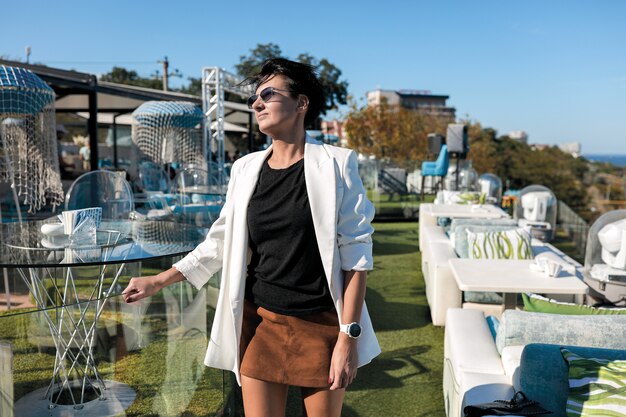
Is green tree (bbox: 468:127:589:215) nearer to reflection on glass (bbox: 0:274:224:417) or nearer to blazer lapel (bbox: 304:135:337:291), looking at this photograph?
reflection on glass (bbox: 0:274:224:417)

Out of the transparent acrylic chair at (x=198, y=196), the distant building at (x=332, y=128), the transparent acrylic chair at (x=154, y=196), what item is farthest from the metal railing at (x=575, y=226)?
the distant building at (x=332, y=128)

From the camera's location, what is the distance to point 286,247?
1.51 metres

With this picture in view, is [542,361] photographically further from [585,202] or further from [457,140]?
[585,202]

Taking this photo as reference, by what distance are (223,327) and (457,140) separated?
1061cm

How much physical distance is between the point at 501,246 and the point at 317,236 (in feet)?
11.3

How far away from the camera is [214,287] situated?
8.48 ft

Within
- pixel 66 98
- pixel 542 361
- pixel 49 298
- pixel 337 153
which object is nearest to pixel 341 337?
pixel 337 153

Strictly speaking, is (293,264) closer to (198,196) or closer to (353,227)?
(353,227)

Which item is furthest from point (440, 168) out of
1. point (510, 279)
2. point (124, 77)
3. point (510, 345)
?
point (124, 77)

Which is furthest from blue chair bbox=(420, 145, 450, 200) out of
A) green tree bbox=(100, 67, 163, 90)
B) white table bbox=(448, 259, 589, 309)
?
green tree bbox=(100, 67, 163, 90)

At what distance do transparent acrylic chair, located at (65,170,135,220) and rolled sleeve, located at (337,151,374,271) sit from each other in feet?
12.7

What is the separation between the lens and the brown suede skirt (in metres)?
1.48

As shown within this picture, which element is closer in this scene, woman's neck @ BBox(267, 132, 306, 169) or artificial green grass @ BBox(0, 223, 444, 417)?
woman's neck @ BBox(267, 132, 306, 169)

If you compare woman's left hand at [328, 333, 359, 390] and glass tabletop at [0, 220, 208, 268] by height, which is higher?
glass tabletop at [0, 220, 208, 268]
